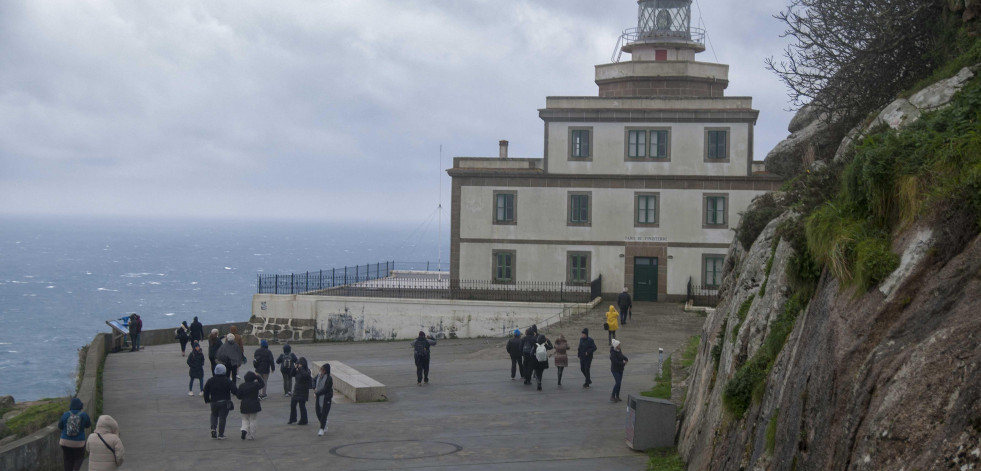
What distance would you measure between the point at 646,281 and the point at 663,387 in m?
19.9

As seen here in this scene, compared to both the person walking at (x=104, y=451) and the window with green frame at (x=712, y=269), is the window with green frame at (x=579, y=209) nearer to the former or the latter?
the window with green frame at (x=712, y=269)

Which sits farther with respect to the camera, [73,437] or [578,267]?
[578,267]

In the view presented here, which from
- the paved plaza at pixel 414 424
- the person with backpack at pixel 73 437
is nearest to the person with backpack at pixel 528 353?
the paved plaza at pixel 414 424

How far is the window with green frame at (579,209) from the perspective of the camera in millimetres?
41938

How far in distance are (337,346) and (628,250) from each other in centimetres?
1303

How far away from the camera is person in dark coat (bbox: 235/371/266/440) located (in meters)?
16.8

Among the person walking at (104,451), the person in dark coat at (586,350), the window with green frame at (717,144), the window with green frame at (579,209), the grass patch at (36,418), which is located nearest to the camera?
the person walking at (104,451)

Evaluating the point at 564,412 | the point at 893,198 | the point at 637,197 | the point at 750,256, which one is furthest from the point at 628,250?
the point at 893,198

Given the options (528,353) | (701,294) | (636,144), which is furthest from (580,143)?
(528,353)

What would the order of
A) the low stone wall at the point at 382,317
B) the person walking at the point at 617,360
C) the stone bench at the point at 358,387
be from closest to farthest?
the person walking at the point at 617,360 < the stone bench at the point at 358,387 < the low stone wall at the point at 382,317

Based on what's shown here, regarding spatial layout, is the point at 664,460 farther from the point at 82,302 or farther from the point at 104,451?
the point at 82,302

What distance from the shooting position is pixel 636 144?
4156 cm

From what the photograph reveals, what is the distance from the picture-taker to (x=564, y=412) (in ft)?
65.0

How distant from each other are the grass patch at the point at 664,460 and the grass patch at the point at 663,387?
11.2 feet
